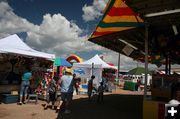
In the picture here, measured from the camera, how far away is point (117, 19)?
33.7 feet

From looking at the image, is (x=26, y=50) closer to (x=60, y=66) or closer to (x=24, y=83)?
(x=24, y=83)

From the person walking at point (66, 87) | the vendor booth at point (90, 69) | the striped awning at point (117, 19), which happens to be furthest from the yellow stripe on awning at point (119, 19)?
the vendor booth at point (90, 69)

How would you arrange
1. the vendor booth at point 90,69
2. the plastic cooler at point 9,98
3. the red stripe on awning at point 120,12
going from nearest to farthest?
the red stripe on awning at point 120,12, the plastic cooler at point 9,98, the vendor booth at point 90,69

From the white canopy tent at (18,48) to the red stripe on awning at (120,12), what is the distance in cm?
508

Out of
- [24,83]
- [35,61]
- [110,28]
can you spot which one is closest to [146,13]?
[110,28]

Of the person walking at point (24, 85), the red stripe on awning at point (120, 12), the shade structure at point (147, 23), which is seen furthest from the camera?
the person walking at point (24, 85)

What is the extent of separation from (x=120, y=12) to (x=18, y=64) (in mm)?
7572

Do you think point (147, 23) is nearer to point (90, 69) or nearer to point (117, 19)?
point (117, 19)

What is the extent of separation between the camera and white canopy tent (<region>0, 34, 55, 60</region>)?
12720mm

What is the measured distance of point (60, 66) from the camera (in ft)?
77.8

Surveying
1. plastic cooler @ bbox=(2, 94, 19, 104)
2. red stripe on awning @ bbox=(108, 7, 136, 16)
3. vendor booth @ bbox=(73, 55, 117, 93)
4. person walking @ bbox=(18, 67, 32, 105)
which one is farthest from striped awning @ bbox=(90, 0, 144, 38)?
vendor booth @ bbox=(73, 55, 117, 93)

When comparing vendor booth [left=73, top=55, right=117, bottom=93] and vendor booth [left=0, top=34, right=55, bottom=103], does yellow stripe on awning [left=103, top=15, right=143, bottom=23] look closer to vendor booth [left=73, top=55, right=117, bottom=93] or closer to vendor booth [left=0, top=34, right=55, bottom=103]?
vendor booth [left=0, top=34, right=55, bottom=103]

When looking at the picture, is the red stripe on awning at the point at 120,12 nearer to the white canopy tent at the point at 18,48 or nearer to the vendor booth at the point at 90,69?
the white canopy tent at the point at 18,48

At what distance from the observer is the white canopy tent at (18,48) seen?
12.7 m
